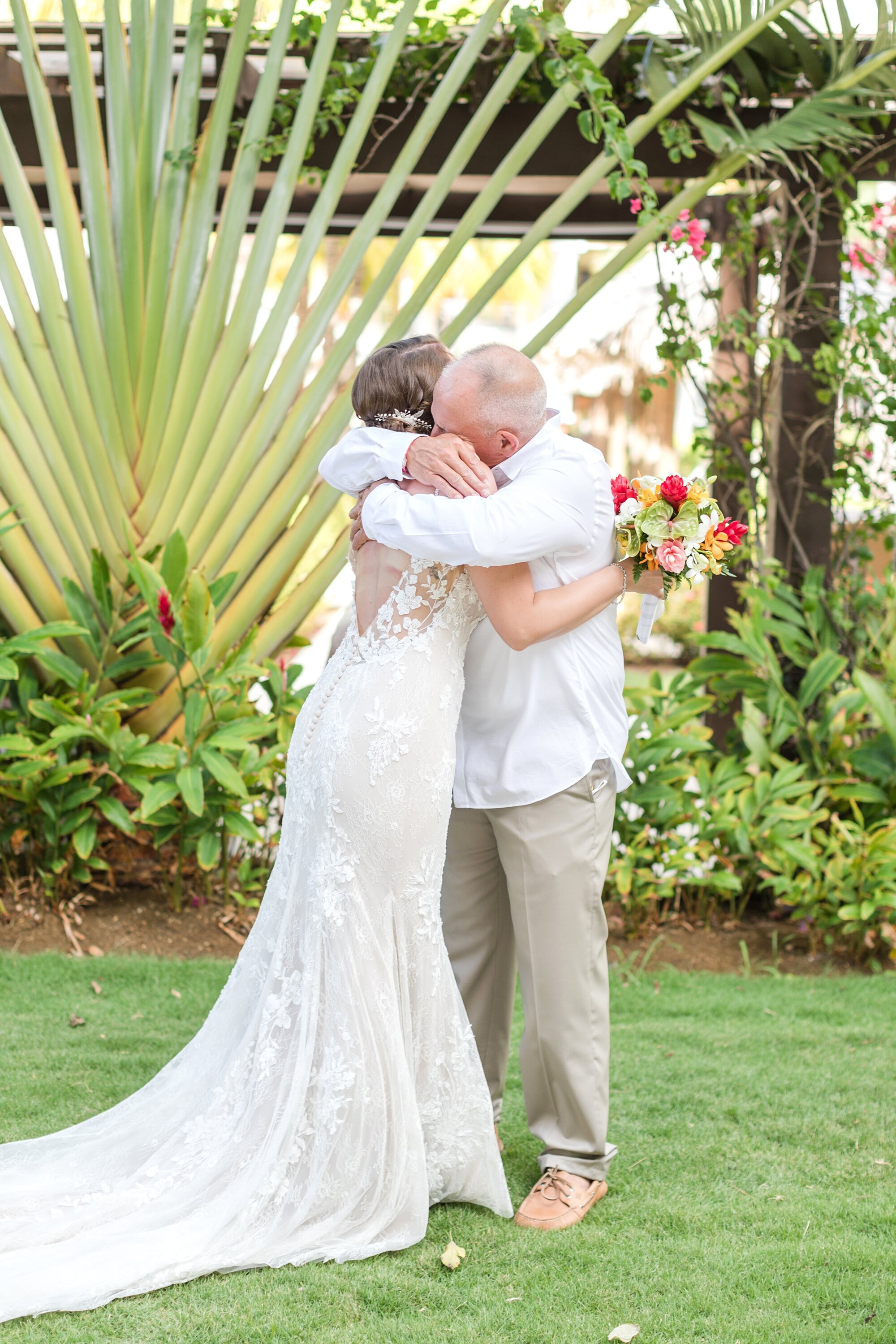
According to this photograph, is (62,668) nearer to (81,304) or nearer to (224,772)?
(224,772)

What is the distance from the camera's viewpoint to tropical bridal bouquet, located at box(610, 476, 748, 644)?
2475 mm

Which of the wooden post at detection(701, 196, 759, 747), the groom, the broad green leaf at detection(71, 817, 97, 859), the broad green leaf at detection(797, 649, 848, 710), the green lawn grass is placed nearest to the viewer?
the green lawn grass

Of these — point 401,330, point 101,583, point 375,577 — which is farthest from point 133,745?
point 375,577

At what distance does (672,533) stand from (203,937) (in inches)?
96.8

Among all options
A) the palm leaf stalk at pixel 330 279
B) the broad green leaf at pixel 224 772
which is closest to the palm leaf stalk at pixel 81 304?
the palm leaf stalk at pixel 330 279

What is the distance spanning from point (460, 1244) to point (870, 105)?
435 cm

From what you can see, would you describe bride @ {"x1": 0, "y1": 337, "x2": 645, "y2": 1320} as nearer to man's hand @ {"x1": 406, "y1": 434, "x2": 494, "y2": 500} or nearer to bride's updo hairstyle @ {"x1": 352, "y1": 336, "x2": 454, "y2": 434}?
bride's updo hairstyle @ {"x1": 352, "y1": 336, "x2": 454, "y2": 434}

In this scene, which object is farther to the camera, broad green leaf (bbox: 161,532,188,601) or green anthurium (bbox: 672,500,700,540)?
broad green leaf (bbox: 161,532,188,601)

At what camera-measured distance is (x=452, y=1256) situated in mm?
2383

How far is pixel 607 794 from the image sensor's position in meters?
2.65

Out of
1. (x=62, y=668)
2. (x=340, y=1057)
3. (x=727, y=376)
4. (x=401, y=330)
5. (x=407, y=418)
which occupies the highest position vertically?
(x=727, y=376)

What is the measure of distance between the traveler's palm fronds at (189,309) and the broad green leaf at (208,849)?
0.50m

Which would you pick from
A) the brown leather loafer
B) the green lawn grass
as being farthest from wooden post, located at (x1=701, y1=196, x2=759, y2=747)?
the brown leather loafer

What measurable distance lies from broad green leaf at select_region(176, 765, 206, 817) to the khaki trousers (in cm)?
Result: 136
